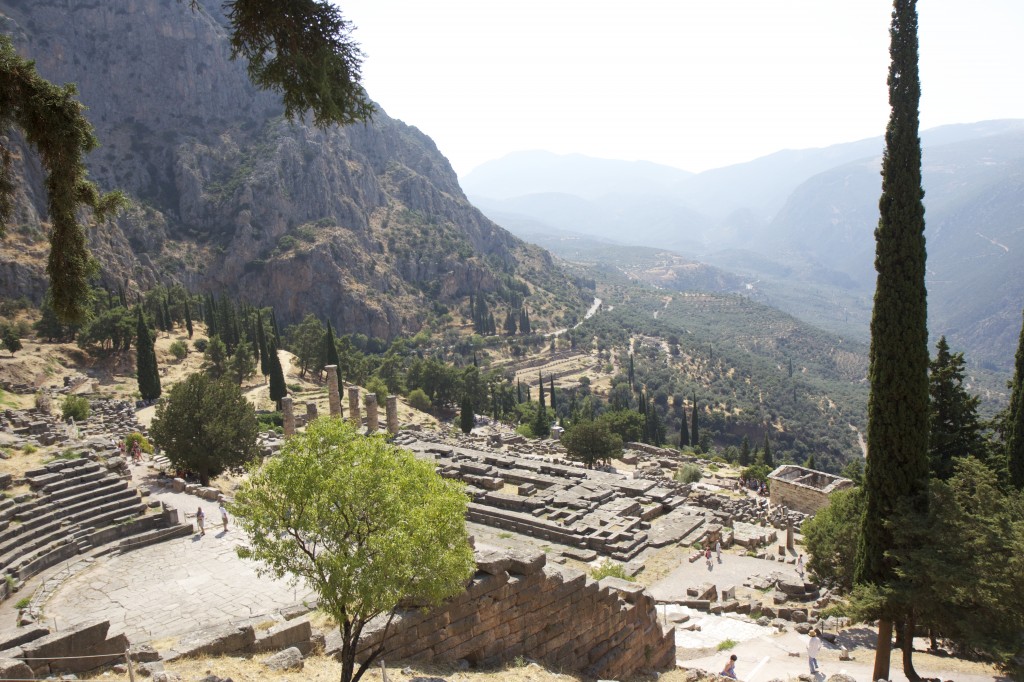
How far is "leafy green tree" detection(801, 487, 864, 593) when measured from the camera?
1869cm

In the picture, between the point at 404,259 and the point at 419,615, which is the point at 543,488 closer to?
the point at 419,615

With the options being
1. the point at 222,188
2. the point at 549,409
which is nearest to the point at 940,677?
the point at 549,409

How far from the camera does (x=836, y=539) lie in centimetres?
1930

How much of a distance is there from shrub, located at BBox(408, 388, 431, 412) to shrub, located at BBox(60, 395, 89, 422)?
3235cm

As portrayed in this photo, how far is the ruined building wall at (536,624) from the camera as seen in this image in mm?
10570

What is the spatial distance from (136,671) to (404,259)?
4801 inches

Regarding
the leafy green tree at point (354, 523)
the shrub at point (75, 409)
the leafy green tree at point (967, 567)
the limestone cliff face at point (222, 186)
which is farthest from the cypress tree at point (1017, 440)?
the limestone cliff face at point (222, 186)

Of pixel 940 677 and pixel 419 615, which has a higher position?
pixel 419 615

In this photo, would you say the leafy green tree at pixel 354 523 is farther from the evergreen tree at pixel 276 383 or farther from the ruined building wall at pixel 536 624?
the evergreen tree at pixel 276 383

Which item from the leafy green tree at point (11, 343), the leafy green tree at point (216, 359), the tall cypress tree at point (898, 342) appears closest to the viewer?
the tall cypress tree at point (898, 342)

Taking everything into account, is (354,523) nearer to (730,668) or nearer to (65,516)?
(730,668)

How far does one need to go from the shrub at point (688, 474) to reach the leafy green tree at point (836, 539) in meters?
19.8

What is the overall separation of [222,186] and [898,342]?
125m

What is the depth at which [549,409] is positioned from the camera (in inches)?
2985
